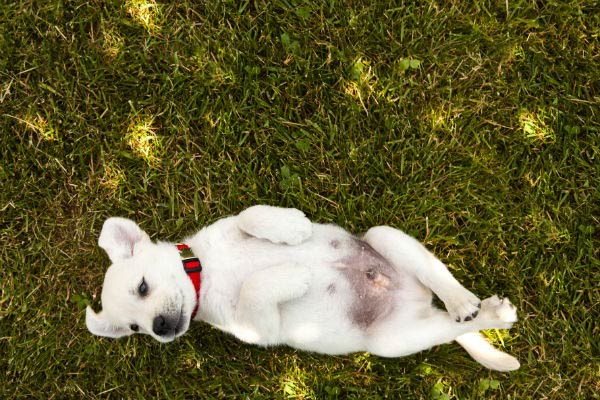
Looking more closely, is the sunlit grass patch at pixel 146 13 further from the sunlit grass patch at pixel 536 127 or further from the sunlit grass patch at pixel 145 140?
the sunlit grass patch at pixel 536 127

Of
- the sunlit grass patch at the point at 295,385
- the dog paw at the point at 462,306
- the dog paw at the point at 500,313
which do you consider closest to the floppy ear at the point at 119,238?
the sunlit grass patch at the point at 295,385

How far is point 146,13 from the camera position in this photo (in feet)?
16.4

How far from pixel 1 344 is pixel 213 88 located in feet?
10.00

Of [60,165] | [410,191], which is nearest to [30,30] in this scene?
[60,165]

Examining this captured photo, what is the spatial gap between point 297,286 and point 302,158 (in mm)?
1456

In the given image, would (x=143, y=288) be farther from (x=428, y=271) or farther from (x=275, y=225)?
(x=428, y=271)

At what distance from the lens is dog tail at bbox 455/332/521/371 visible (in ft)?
13.4

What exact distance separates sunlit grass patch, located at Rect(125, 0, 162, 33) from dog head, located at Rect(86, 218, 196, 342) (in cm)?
209

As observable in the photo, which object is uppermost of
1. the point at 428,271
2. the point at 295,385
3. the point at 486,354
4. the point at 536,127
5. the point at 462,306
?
the point at 536,127

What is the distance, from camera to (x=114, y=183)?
4.98m

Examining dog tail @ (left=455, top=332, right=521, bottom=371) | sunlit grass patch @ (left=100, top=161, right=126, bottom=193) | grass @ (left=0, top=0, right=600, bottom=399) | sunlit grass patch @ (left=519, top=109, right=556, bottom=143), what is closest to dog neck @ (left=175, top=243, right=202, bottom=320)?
grass @ (left=0, top=0, right=600, bottom=399)

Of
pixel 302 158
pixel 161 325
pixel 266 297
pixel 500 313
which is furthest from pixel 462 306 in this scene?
pixel 161 325

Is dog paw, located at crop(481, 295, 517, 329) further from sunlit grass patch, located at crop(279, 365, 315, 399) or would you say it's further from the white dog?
sunlit grass patch, located at crop(279, 365, 315, 399)

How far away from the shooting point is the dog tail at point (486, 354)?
13.4 ft
